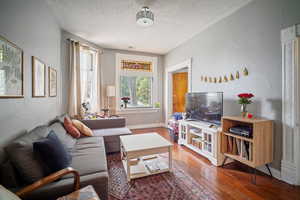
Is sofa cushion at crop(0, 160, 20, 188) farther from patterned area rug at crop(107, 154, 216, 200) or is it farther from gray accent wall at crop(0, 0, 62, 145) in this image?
patterned area rug at crop(107, 154, 216, 200)

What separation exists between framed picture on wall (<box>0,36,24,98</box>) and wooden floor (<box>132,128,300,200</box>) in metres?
2.47

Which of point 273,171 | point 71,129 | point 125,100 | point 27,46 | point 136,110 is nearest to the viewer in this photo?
point 27,46

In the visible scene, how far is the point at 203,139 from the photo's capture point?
2480 mm

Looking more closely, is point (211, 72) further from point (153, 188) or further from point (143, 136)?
point (153, 188)

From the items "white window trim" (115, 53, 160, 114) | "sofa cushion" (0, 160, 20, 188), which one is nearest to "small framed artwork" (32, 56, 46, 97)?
"sofa cushion" (0, 160, 20, 188)

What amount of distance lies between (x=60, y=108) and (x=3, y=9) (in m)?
2.16

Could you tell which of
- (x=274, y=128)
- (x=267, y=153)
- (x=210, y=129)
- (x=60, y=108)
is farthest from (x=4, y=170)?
(x=274, y=128)

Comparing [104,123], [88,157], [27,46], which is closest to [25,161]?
[88,157]

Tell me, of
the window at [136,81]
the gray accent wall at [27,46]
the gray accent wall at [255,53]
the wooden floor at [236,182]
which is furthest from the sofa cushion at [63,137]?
the gray accent wall at [255,53]

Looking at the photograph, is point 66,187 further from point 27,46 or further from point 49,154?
point 27,46

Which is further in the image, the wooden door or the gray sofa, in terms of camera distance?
the wooden door

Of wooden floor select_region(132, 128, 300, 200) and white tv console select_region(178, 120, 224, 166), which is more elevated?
white tv console select_region(178, 120, 224, 166)

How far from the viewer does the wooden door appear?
192 inches

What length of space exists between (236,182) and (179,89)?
349 cm
